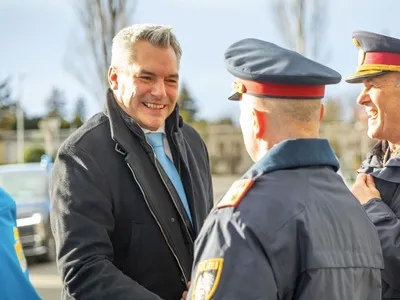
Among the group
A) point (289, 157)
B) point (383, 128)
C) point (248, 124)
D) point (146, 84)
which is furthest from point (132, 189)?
point (383, 128)

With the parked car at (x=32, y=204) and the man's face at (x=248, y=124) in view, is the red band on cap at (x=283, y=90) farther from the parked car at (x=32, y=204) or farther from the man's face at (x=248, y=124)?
the parked car at (x=32, y=204)

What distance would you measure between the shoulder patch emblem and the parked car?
8.63m

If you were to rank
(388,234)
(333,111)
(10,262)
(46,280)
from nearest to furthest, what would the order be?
(10,262)
(388,234)
(46,280)
(333,111)

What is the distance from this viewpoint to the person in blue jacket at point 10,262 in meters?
2.38

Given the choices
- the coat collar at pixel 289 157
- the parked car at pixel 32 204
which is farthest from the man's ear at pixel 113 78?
the parked car at pixel 32 204

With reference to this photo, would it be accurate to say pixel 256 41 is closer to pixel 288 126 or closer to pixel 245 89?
pixel 245 89

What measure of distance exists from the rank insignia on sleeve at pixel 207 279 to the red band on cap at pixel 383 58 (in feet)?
5.04

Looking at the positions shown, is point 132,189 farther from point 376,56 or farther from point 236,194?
point 376,56

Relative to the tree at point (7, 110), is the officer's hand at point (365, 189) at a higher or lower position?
higher

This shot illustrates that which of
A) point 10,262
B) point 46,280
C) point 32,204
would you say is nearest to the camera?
point 10,262

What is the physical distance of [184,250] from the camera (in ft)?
9.50

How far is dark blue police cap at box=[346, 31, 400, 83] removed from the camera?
9.92 feet

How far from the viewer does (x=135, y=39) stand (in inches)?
116

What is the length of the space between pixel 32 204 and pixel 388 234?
8.46 metres
